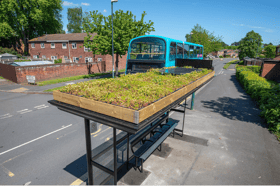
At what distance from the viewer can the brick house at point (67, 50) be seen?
31816 millimetres

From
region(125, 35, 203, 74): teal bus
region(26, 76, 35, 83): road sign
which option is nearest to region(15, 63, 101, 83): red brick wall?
region(26, 76, 35, 83): road sign

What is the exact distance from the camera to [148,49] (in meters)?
11.1

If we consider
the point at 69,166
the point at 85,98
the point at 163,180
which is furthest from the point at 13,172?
the point at 163,180

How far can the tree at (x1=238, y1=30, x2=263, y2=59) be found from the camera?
60.7 m

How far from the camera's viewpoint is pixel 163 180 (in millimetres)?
4965

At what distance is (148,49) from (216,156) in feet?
25.3

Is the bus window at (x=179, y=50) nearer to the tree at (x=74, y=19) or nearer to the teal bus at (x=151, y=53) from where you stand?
the teal bus at (x=151, y=53)

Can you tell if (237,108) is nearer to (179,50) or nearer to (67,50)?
(179,50)

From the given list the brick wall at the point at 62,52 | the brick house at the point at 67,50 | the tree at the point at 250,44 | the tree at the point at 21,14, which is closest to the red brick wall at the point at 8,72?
the brick house at the point at 67,50

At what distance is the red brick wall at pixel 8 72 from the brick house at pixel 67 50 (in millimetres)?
12722

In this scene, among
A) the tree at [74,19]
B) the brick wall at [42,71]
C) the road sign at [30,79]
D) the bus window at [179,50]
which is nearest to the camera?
the bus window at [179,50]

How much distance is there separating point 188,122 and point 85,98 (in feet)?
24.1

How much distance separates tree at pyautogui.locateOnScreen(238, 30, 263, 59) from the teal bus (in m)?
63.4

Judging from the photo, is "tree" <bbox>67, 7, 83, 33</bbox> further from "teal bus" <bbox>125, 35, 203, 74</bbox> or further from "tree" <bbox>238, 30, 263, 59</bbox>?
"teal bus" <bbox>125, 35, 203, 74</bbox>
